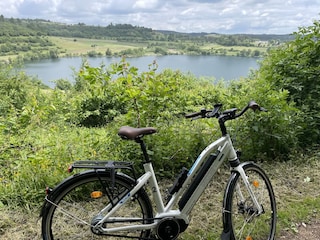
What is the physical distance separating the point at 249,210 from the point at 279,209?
80cm

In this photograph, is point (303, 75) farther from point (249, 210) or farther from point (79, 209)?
point (79, 209)

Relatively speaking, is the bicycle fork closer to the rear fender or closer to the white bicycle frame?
the white bicycle frame

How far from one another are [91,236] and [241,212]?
3.82 ft

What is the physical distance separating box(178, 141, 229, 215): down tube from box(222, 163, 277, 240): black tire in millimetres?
153

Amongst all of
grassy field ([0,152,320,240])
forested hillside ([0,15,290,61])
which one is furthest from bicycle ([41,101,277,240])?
forested hillside ([0,15,290,61])

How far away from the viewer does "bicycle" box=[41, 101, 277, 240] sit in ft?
6.08

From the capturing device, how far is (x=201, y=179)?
2006mm

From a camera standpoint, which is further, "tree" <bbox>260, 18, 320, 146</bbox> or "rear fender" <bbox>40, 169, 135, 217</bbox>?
"tree" <bbox>260, 18, 320, 146</bbox>

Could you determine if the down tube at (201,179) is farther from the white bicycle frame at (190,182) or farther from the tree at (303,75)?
the tree at (303,75)

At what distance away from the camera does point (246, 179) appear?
2055mm

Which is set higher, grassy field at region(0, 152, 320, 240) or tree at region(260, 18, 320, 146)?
tree at region(260, 18, 320, 146)

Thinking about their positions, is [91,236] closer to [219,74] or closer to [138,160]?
[138,160]

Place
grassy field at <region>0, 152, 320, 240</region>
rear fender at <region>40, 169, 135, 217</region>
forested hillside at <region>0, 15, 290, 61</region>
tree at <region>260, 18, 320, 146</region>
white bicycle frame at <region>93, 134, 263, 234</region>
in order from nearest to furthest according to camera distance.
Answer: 1. rear fender at <region>40, 169, 135, 217</region>
2. white bicycle frame at <region>93, 134, 263, 234</region>
3. grassy field at <region>0, 152, 320, 240</region>
4. tree at <region>260, 18, 320, 146</region>
5. forested hillside at <region>0, 15, 290, 61</region>

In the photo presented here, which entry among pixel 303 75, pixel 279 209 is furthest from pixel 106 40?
pixel 279 209
